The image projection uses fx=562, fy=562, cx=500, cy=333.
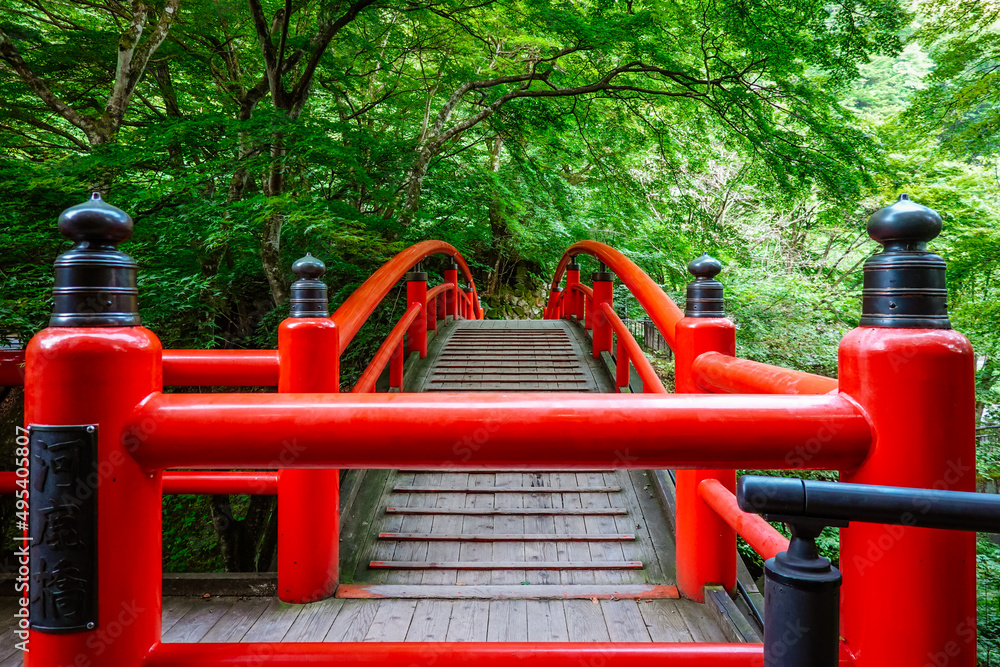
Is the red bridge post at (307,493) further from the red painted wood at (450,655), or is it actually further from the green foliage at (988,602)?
the green foliage at (988,602)

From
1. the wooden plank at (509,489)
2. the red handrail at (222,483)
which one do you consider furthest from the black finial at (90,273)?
the wooden plank at (509,489)

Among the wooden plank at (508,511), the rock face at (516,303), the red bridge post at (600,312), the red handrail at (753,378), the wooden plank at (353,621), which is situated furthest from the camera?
→ the rock face at (516,303)

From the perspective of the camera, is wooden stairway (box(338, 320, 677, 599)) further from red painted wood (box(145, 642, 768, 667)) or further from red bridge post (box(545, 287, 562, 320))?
red bridge post (box(545, 287, 562, 320))

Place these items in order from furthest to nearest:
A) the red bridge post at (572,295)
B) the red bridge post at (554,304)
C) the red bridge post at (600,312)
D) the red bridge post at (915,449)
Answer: the red bridge post at (554,304) → the red bridge post at (572,295) → the red bridge post at (600,312) → the red bridge post at (915,449)

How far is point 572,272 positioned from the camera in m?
6.49

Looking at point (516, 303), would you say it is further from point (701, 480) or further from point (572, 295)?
point (701, 480)

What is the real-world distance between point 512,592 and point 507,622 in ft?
0.54

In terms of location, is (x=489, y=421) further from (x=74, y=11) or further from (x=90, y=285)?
(x=74, y=11)

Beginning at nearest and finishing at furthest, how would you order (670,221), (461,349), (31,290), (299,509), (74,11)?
(299,509) < (31,290) < (461,349) < (74,11) < (670,221)

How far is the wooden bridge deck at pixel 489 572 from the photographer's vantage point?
1.68 metres

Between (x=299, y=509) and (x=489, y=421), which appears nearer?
(x=489, y=421)

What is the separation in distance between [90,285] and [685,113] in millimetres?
5477

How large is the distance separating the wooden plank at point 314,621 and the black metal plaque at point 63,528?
3.28ft

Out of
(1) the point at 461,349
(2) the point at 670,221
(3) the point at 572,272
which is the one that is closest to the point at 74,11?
(1) the point at 461,349
